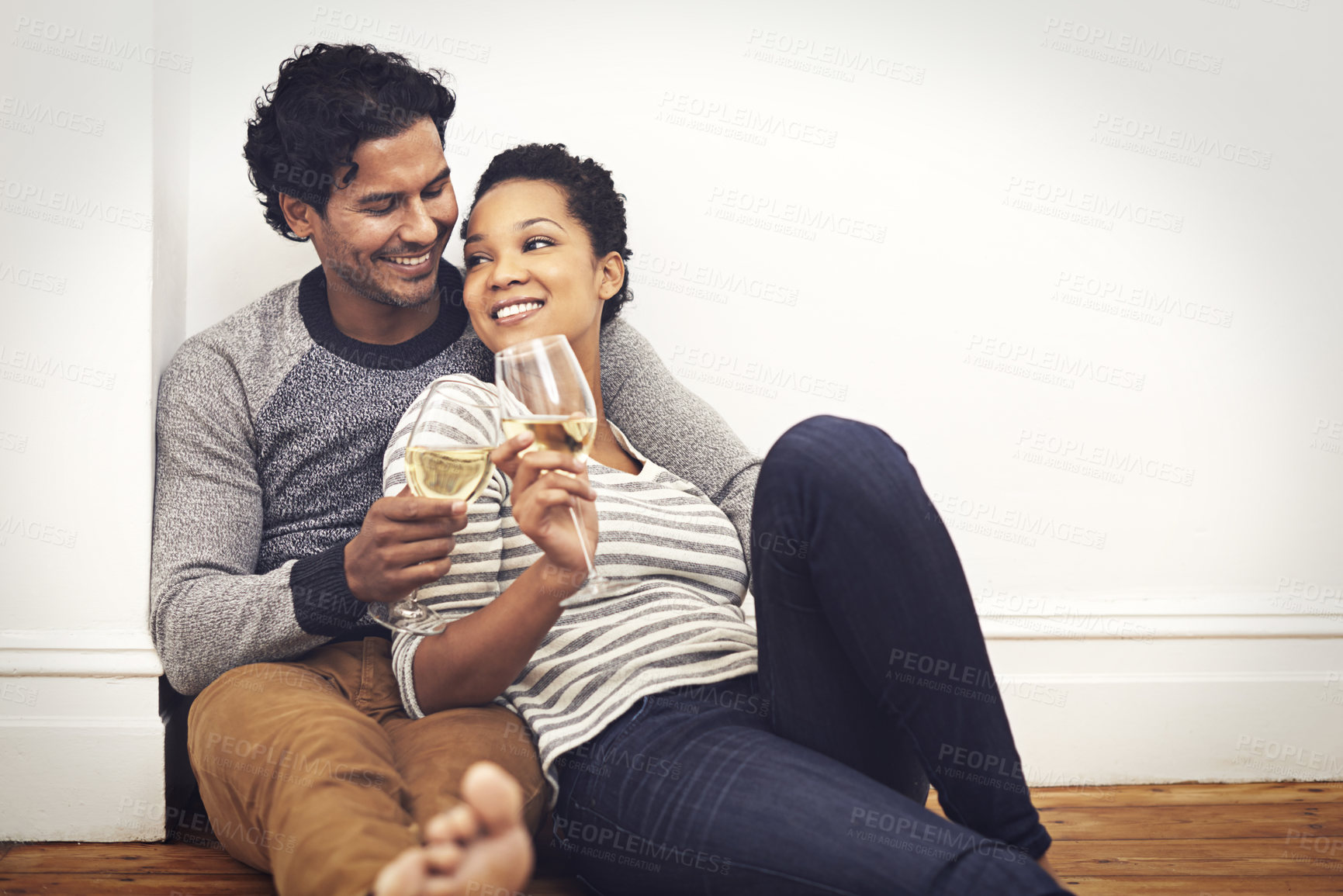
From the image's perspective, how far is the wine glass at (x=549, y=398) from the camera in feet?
2.98

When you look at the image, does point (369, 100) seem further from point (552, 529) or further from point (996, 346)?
point (996, 346)

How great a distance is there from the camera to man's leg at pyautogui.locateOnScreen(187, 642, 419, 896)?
2.62ft

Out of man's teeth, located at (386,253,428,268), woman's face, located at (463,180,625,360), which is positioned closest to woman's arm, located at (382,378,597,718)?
woman's face, located at (463,180,625,360)

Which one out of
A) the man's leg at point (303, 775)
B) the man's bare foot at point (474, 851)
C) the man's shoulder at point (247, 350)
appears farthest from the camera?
the man's shoulder at point (247, 350)

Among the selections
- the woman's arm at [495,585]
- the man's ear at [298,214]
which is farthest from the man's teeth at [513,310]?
the man's ear at [298,214]

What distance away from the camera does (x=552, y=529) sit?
0.95 metres

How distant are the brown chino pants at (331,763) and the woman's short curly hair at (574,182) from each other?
68cm

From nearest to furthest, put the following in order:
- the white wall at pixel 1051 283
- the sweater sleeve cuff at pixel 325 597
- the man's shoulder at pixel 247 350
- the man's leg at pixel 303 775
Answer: the man's leg at pixel 303 775
the sweater sleeve cuff at pixel 325 597
the man's shoulder at pixel 247 350
the white wall at pixel 1051 283

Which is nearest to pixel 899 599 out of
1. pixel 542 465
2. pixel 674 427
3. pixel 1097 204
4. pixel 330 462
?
pixel 542 465

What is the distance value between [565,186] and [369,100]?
0.30 metres

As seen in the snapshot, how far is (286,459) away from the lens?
4.42 ft

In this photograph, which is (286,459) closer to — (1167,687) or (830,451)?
(830,451)

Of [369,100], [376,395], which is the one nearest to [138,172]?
[369,100]

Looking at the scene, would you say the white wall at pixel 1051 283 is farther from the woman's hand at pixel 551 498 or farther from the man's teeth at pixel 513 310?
the woman's hand at pixel 551 498
